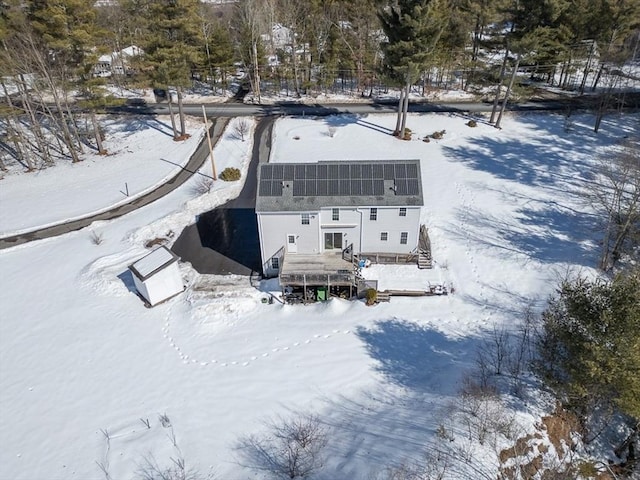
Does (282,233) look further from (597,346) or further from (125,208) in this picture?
(597,346)

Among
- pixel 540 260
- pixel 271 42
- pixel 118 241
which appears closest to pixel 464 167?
pixel 540 260

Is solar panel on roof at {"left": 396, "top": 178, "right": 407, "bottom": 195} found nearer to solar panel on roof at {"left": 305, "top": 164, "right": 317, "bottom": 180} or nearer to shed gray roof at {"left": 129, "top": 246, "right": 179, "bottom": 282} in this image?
solar panel on roof at {"left": 305, "top": 164, "right": 317, "bottom": 180}

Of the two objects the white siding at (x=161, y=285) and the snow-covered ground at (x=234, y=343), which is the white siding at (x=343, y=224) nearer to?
the snow-covered ground at (x=234, y=343)

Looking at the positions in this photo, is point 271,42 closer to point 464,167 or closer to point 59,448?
point 464,167

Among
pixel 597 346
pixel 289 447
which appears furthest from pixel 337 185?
pixel 597 346

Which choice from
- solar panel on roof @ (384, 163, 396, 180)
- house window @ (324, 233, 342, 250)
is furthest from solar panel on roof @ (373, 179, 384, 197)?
house window @ (324, 233, 342, 250)

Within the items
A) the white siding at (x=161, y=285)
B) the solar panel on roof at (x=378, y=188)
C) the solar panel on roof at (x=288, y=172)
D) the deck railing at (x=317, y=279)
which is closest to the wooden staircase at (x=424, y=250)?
the solar panel on roof at (x=378, y=188)
